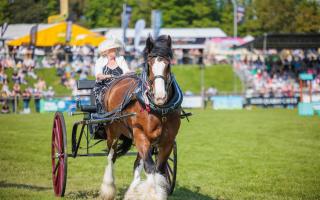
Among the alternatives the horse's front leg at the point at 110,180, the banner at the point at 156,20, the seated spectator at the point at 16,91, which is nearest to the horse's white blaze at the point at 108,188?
the horse's front leg at the point at 110,180

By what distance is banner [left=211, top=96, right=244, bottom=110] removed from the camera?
35553 mm

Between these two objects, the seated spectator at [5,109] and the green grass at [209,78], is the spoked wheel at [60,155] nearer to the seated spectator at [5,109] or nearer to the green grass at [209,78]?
the seated spectator at [5,109]

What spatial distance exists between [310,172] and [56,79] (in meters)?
27.9

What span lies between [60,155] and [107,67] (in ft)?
5.59

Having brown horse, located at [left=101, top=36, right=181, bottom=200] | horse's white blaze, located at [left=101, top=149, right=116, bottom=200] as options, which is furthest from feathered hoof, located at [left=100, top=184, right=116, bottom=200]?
brown horse, located at [left=101, top=36, right=181, bottom=200]

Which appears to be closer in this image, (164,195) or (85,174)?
(164,195)

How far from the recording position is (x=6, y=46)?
3741 cm

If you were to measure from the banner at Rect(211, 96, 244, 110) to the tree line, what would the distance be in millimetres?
20942

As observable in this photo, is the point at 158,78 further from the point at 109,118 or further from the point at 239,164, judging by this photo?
the point at 239,164

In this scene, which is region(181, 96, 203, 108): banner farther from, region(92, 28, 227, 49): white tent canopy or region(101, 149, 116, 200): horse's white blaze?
region(101, 149, 116, 200): horse's white blaze

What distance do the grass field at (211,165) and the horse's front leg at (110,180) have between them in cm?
39

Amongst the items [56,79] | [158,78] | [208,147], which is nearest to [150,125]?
[158,78]

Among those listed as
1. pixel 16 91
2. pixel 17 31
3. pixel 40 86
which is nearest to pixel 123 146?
pixel 16 91

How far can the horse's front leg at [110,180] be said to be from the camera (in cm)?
853
